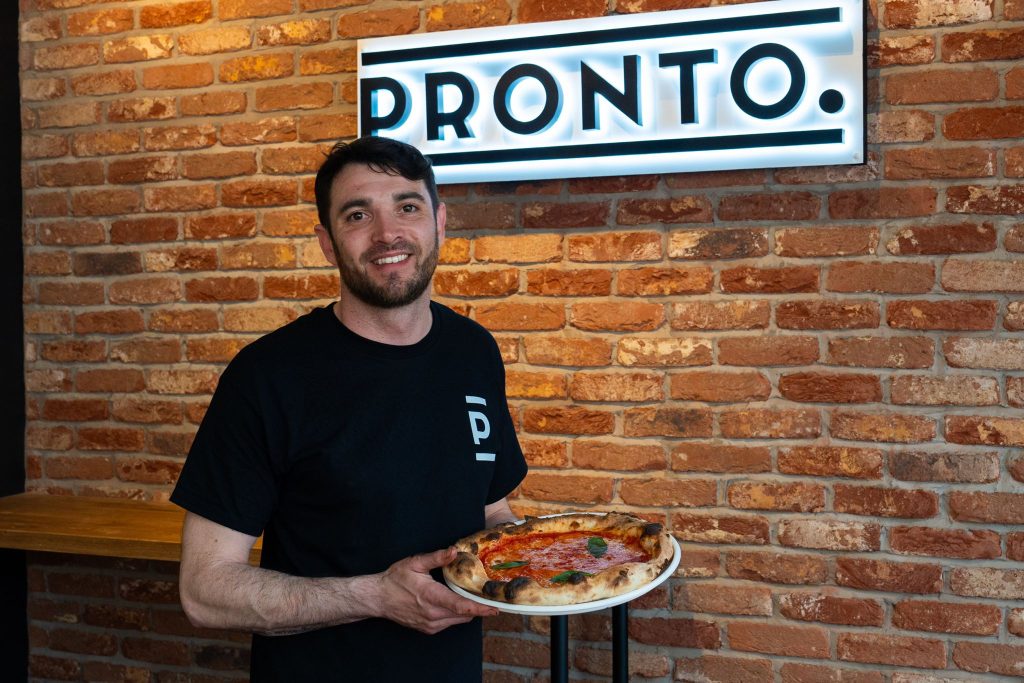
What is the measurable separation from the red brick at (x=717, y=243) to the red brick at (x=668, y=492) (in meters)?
0.59

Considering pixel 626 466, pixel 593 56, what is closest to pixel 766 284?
pixel 626 466

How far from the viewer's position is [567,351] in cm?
246

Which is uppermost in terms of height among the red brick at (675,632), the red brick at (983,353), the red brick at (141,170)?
the red brick at (141,170)

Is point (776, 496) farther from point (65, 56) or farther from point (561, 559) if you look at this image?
point (65, 56)

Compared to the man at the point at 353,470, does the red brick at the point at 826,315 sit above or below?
above

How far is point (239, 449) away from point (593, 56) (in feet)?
4.63

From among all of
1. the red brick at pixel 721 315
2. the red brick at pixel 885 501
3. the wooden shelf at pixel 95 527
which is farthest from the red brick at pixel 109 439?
the red brick at pixel 885 501

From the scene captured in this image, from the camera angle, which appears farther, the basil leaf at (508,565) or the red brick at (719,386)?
the red brick at (719,386)

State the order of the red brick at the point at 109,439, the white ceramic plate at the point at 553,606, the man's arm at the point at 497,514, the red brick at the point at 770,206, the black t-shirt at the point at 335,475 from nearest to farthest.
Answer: the white ceramic plate at the point at 553,606, the black t-shirt at the point at 335,475, the man's arm at the point at 497,514, the red brick at the point at 770,206, the red brick at the point at 109,439

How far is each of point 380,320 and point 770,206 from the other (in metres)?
1.11

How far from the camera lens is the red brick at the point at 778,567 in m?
2.28

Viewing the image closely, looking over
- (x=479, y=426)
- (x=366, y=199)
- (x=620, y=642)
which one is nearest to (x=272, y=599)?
(x=479, y=426)

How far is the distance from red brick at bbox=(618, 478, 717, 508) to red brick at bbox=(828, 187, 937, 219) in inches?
30.4

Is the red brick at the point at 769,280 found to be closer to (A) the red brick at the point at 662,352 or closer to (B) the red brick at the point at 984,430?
(A) the red brick at the point at 662,352
